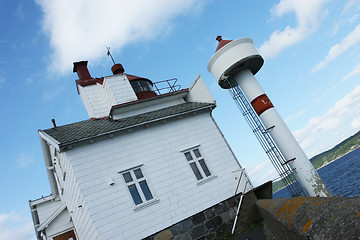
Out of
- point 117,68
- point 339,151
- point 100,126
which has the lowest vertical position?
point 339,151

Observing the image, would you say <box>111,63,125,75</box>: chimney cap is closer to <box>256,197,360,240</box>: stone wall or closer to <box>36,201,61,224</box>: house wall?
<box>36,201,61,224</box>: house wall

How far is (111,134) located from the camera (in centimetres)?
1229

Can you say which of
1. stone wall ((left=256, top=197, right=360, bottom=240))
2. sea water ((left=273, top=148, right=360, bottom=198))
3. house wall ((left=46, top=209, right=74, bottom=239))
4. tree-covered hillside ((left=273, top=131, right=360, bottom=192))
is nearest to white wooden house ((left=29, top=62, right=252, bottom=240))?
house wall ((left=46, top=209, right=74, bottom=239))

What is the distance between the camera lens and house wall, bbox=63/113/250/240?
1078 cm

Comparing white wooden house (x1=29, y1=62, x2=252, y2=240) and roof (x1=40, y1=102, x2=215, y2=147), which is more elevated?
roof (x1=40, y1=102, x2=215, y2=147)

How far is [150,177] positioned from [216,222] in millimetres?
3668

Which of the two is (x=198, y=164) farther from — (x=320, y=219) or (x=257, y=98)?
(x=320, y=219)

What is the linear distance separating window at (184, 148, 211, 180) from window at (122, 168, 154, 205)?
2.55 metres

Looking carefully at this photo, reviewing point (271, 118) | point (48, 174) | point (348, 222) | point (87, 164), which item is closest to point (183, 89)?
point (271, 118)

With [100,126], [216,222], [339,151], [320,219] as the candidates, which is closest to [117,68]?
[100,126]

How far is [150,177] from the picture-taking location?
475 inches

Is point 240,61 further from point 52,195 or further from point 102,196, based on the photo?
point 52,195

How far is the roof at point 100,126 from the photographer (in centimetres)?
1173

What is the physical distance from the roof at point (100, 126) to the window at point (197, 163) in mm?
2162
